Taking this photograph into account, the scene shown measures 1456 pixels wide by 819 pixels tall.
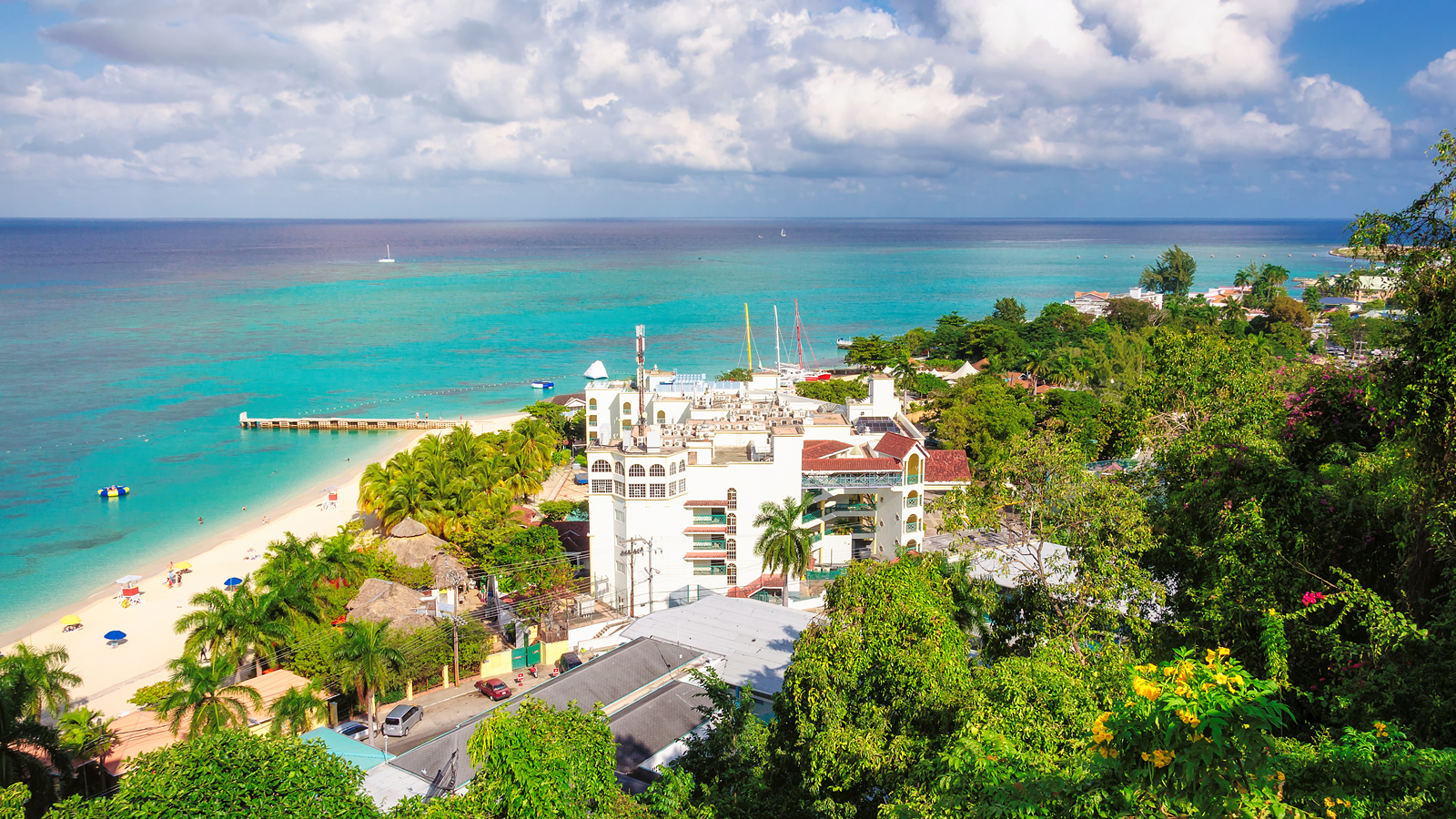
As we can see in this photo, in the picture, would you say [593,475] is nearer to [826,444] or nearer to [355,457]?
→ [826,444]

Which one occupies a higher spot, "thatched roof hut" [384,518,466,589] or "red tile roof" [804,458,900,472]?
"red tile roof" [804,458,900,472]

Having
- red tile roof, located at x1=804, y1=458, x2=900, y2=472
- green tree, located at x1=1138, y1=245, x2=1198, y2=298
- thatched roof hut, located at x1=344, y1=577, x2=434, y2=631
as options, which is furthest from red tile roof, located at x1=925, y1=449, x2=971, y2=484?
green tree, located at x1=1138, y1=245, x2=1198, y2=298

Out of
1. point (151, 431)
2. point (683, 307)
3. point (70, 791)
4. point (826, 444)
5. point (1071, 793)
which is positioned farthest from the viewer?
point (683, 307)

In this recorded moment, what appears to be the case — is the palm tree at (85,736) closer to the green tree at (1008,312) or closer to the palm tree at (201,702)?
the palm tree at (201,702)

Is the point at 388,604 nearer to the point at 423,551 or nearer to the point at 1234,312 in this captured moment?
the point at 423,551

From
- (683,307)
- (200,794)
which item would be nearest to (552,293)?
(683,307)

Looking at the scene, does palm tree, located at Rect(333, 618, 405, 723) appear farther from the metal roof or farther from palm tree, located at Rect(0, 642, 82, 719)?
the metal roof
